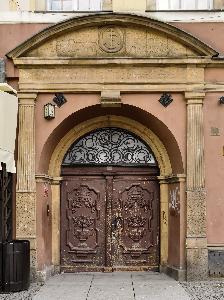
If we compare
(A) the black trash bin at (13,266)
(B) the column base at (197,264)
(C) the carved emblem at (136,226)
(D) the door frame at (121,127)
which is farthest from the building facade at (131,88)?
(A) the black trash bin at (13,266)

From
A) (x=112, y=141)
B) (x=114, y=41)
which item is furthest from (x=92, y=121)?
(x=114, y=41)

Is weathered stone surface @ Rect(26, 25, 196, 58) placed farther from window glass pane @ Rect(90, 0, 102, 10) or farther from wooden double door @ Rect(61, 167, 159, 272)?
wooden double door @ Rect(61, 167, 159, 272)

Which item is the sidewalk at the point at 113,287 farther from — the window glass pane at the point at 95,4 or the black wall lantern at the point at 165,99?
the window glass pane at the point at 95,4

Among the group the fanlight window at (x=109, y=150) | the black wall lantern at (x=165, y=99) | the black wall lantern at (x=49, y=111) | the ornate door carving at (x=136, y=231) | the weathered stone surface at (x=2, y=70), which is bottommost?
the ornate door carving at (x=136, y=231)

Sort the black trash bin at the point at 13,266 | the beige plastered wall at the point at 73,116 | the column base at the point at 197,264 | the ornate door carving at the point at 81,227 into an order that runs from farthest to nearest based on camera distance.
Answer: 1. the ornate door carving at the point at 81,227
2. the beige plastered wall at the point at 73,116
3. the column base at the point at 197,264
4. the black trash bin at the point at 13,266

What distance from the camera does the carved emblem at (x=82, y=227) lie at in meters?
12.9

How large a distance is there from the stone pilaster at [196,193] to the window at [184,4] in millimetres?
1770

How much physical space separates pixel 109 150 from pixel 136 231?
1718 millimetres

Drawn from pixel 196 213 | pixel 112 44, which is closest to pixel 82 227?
pixel 196 213

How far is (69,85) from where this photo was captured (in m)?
11.8

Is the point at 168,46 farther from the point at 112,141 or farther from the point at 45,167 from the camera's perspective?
the point at 45,167

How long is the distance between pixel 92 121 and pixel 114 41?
1.75 meters

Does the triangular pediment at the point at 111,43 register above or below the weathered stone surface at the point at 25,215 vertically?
above

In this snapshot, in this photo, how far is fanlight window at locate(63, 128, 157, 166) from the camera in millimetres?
12891
